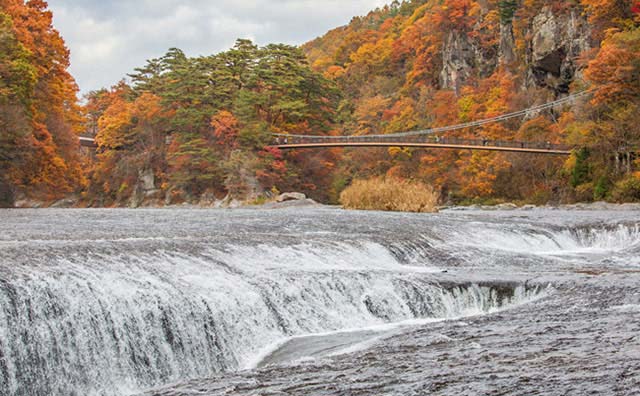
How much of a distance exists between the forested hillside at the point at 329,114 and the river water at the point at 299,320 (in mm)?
20295

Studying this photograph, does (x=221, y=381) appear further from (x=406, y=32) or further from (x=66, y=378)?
(x=406, y=32)

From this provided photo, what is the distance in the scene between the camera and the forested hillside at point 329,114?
32.8m

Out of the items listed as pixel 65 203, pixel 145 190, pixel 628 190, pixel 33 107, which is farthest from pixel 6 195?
pixel 628 190

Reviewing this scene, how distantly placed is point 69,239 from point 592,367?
972cm

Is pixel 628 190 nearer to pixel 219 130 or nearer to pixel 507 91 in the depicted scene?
pixel 507 91

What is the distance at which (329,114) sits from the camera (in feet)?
171

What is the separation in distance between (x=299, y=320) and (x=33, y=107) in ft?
85.4

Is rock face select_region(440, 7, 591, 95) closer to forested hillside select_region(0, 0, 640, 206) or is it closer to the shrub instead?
forested hillside select_region(0, 0, 640, 206)

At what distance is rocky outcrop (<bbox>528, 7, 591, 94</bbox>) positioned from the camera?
146 ft

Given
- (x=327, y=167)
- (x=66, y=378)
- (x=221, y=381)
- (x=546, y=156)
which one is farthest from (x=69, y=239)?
(x=327, y=167)

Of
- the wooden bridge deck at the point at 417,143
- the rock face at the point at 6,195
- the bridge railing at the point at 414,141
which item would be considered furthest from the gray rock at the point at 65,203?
the rock face at the point at 6,195

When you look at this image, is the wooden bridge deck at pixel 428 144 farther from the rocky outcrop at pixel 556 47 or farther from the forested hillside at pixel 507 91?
the rocky outcrop at pixel 556 47

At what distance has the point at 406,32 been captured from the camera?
7850cm

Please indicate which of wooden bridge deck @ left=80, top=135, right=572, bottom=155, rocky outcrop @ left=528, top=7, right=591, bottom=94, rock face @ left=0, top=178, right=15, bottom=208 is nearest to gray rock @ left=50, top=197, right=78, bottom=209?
wooden bridge deck @ left=80, top=135, right=572, bottom=155
